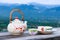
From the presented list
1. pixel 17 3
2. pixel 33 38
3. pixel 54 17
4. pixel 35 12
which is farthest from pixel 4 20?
pixel 54 17

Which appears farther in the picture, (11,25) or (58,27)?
(58,27)

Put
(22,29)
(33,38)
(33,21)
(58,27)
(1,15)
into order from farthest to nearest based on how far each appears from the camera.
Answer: (58,27) < (33,21) < (1,15) < (22,29) < (33,38)

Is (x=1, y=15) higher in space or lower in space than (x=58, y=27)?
higher

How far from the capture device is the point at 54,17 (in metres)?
2.09

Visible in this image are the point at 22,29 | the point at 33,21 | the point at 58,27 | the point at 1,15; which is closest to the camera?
the point at 22,29

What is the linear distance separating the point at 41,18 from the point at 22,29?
0.49 meters

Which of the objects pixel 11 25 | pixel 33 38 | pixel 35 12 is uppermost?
pixel 35 12

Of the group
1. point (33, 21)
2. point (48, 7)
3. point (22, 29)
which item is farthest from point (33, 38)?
point (48, 7)

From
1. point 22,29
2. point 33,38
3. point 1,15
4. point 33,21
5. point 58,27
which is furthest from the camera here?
point 58,27

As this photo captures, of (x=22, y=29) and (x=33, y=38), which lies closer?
(x=33, y=38)

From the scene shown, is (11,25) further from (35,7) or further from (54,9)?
(54,9)

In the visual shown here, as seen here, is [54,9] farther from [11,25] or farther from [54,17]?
[11,25]

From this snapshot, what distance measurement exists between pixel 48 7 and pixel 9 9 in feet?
1.71

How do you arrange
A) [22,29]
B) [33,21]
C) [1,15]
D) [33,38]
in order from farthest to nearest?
1. [33,21]
2. [1,15]
3. [22,29]
4. [33,38]
